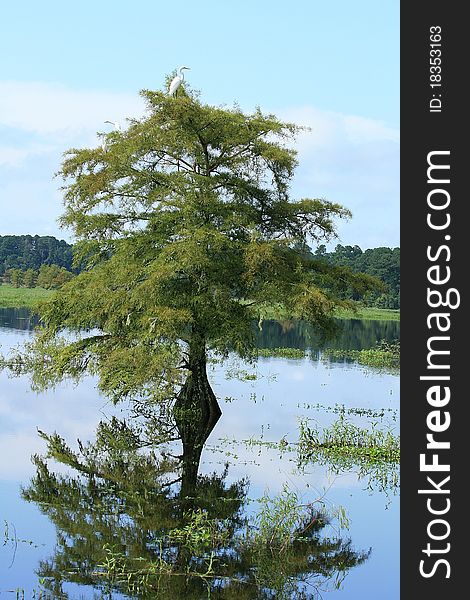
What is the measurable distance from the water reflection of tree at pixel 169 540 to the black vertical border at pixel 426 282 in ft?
5.70

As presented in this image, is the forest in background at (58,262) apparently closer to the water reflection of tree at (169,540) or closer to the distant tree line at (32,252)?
the distant tree line at (32,252)

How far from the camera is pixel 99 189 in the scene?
19.9 meters

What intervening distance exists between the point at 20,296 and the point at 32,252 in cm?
2650

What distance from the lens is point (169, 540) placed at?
10.9 meters

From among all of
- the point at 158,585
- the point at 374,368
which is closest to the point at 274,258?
the point at 158,585

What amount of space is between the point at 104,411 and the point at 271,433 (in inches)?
162

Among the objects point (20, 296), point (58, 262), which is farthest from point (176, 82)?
point (58, 262)

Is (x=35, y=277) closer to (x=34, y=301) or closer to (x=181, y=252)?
(x=34, y=301)

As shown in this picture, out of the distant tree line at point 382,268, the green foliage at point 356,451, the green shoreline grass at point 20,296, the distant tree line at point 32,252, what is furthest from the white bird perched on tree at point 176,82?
the distant tree line at point 32,252

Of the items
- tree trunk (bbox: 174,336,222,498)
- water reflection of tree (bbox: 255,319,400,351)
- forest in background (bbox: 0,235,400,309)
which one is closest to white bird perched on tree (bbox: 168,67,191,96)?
tree trunk (bbox: 174,336,222,498)

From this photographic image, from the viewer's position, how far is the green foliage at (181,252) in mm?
18312

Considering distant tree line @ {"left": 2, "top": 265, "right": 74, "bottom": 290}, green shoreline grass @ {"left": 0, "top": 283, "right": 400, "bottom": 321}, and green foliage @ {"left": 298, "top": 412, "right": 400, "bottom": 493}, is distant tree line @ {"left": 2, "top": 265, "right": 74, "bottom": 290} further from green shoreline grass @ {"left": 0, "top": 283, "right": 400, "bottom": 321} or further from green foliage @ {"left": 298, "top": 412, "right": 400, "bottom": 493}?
green foliage @ {"left": 298, "top": 412, "right": 400, "bottom": 493}

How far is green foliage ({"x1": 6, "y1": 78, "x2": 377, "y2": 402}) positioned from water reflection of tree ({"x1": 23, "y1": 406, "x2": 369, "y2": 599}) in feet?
12.1

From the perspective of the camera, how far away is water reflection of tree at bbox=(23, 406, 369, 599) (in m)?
9.67
